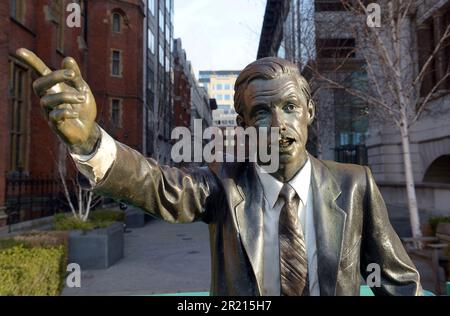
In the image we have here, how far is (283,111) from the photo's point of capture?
1.57m

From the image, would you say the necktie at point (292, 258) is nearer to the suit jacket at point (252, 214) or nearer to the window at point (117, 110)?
the suit jacket at point (252, 214)

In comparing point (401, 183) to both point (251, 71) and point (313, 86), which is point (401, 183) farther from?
point (251, 71)

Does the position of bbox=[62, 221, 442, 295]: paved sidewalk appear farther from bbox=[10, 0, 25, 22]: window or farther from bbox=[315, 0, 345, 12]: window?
bbox=[315, 0, 345, 12]: window

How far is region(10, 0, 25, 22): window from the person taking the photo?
1263 cm

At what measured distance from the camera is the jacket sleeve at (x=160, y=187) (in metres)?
1.45

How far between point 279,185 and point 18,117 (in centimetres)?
1418

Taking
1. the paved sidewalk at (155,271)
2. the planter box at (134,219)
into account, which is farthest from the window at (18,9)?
the paved sidewalk at (155,271)

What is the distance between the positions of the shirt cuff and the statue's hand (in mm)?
38

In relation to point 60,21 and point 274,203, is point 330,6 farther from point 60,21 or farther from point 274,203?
point 274,203

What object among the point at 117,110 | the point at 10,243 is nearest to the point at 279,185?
the point at 10,243

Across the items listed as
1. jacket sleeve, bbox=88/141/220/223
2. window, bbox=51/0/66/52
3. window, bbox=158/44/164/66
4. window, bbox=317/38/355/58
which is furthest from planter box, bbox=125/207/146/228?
window, bbox=158/44/164/66

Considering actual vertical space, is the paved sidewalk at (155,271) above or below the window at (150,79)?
below

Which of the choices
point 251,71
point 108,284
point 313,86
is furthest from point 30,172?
point 251,71
